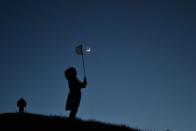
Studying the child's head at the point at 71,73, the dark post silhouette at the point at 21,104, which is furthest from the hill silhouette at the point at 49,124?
the dark post silhouette at the point at 21,104

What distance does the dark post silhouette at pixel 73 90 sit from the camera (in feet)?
54.6

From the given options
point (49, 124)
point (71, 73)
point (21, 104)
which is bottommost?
point (49, 124)

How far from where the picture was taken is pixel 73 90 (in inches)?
663

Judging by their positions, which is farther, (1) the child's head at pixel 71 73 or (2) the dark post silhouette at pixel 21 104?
(2) the dark post silhouette at pixel 21 104

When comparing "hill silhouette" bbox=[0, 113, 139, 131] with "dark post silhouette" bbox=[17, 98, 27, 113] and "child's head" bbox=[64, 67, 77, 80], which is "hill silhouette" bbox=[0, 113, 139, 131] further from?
"dark post silhouette" bbox=[17, 98, 27, 113]

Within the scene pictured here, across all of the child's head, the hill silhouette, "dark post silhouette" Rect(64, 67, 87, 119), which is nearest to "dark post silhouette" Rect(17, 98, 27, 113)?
the hill silhouette

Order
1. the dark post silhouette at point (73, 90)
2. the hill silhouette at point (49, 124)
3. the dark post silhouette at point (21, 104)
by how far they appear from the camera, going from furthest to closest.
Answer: the dark post silhouette at point (21, 104), the dark post silhouette at point (73, 90), the hill silhouette at point (49, 124)

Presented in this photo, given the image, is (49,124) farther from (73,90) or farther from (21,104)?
(21,104)

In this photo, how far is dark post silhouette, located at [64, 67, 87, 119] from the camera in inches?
656

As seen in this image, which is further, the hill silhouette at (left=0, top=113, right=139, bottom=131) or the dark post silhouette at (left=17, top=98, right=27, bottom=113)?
the dark post silhouette at (left=17, top=98, right=27, bottom=113)

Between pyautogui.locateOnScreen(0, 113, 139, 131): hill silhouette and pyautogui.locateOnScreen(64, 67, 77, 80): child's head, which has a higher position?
pyautogui.locateOnScreen(64, 67, 77, 80): child's head

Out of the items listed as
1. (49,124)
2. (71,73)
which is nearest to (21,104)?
(71,73)

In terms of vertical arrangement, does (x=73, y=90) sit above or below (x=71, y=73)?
below

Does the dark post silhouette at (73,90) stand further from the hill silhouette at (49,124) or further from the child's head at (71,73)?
the hill silhouette at (49,124)
